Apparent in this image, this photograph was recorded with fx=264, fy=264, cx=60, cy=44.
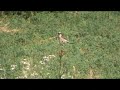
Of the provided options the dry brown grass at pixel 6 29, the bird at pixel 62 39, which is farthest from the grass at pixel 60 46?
the bird at pixel 62 39

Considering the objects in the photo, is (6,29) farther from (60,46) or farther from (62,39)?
(60,46)

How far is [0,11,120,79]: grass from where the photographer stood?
25.4ft

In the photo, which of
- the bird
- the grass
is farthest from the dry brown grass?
the bird

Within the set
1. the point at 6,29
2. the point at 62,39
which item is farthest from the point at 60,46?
the point at 6,29

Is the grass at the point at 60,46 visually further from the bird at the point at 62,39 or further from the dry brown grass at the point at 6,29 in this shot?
the bird at the point at 62,39

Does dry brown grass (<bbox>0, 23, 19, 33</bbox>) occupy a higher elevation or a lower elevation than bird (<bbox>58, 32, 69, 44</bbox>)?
higher

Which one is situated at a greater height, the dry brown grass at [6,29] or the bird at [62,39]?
the dry brown grass at [6,29]

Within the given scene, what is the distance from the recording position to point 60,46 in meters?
9.26

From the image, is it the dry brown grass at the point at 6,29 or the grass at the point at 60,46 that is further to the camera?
the dry brown grass at the point at 6,29

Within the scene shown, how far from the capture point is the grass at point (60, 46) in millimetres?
7738

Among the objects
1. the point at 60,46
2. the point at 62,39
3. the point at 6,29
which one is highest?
the point at 6,29

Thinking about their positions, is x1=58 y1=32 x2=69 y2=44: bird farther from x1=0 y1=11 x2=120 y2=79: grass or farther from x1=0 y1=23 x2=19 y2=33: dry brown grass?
x1=0 y1=23 x2=19 y2=33: dry brown grass
